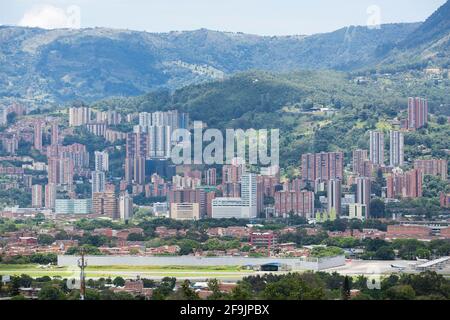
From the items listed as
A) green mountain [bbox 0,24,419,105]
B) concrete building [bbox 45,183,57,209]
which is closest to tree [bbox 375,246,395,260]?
concrete building [bbox 45,183,57,209]

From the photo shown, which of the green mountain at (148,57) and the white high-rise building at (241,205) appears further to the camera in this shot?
the green mountain at (148,57)

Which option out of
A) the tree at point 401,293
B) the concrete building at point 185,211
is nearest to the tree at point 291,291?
the tree at point 401,293

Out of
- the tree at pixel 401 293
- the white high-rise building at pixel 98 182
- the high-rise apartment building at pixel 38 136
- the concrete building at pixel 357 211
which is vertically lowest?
the concrete building at pixel 357 211

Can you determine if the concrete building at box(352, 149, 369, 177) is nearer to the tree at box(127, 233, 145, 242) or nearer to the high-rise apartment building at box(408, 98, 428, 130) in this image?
the high-rise apartment building at box(408, 98, 428, 130)

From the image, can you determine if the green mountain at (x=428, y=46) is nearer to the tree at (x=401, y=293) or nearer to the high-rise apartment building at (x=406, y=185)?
the high-rise apartment building at (x=406, y=185)

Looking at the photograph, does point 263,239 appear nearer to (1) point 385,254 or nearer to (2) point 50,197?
(1) point 385,254
